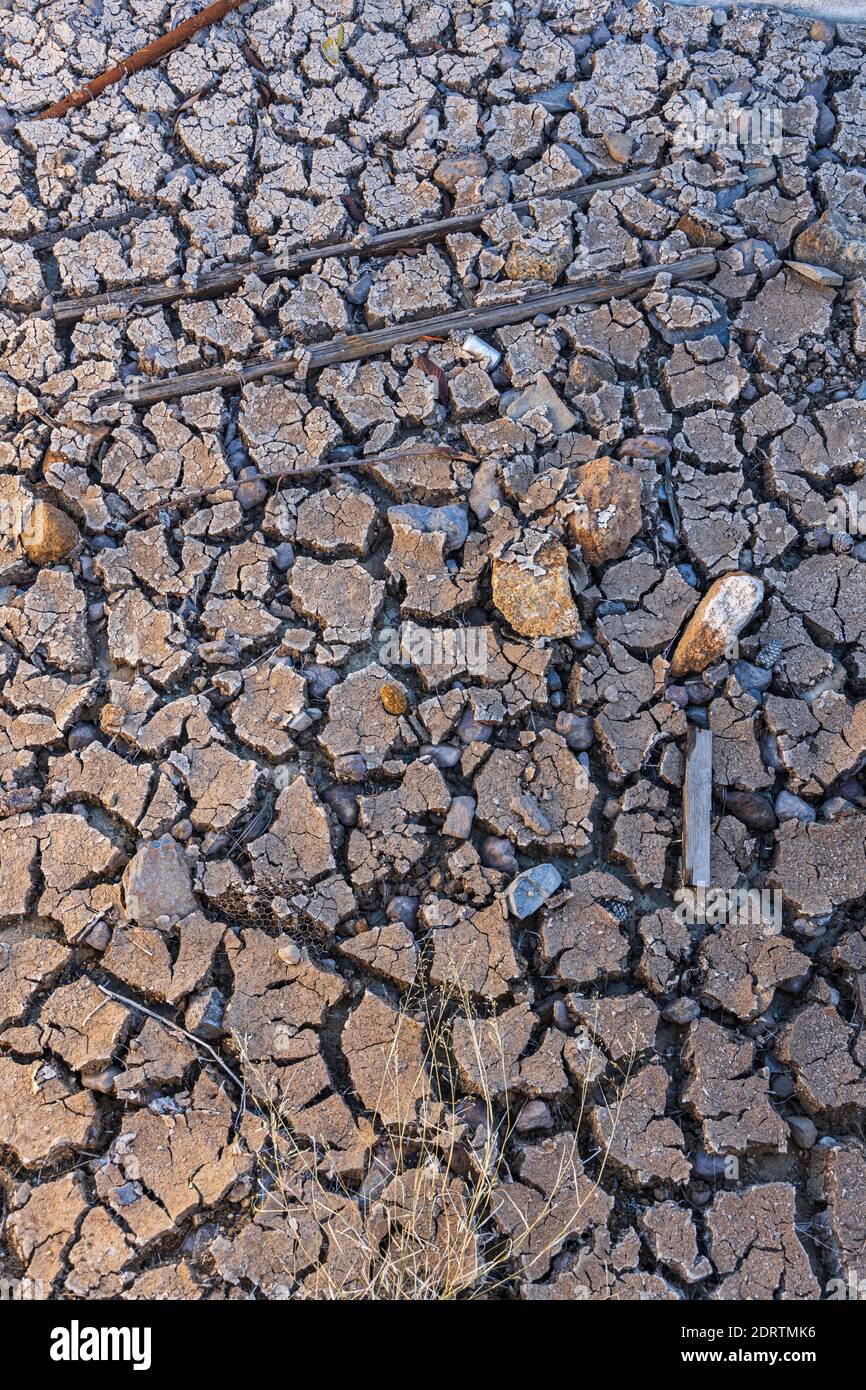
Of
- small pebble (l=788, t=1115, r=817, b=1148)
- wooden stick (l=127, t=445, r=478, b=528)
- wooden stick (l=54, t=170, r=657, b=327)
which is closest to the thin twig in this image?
small pebble (l=788, t=1115, r=817, b=1148)

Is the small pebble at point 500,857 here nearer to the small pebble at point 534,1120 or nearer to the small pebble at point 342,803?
the small pebble at point 342,803

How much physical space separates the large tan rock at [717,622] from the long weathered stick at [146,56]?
3.25 m

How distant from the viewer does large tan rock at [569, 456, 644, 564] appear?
3.26 m

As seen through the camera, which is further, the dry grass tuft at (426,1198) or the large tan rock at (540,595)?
the large tan rock at (540,595)

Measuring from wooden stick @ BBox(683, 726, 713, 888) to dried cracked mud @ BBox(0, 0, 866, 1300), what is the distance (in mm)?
49

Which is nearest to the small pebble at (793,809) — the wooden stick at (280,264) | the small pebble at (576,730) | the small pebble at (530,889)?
the small pebble at (576,730)

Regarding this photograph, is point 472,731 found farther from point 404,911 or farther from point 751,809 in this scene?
point 751,809

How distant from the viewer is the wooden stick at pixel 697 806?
2.92 meters

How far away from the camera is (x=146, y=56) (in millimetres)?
4316

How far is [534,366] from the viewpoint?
3609 millimetres

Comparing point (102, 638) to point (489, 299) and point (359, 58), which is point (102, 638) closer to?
point (489, 299)

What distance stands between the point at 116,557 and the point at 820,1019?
A: 2.54 m

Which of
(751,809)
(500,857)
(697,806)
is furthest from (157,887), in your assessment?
(751,809)

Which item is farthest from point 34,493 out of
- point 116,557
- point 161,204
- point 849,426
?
point 849,426
